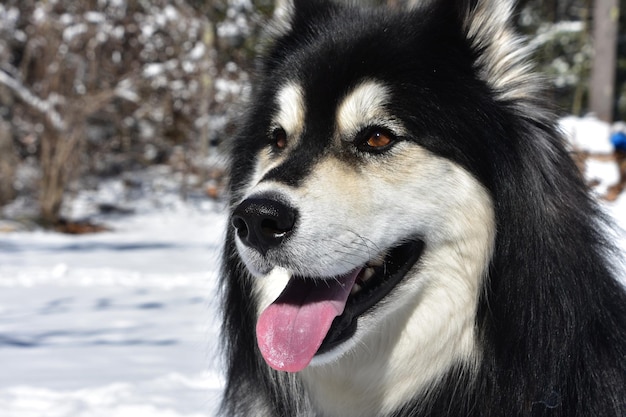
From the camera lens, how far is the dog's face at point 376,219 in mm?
2033

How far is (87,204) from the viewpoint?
13953mm

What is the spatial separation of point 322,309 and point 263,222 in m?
0.32

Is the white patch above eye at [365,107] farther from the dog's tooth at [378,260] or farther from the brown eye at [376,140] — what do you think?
the dog's tooth at [378,260]

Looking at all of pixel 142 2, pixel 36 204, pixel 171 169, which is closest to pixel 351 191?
pixel 36 204

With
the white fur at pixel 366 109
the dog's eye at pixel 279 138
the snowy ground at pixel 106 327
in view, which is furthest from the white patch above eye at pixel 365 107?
the snowy ground at pixel 106 327

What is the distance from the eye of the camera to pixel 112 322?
5699 mm

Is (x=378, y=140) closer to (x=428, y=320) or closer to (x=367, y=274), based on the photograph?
(x=367, y=274)

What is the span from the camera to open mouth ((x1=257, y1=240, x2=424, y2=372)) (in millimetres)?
2070

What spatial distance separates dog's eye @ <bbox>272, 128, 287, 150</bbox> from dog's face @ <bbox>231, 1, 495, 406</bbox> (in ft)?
0.43

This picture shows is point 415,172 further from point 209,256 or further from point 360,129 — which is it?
point 209,256

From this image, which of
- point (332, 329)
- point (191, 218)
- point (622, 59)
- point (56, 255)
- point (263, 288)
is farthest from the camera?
point (622, 59)

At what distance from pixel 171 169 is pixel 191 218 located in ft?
10.2

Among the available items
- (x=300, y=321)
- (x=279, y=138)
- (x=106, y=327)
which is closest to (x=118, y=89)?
(x=106, y=327)

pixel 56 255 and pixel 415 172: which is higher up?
pixel 415 172
